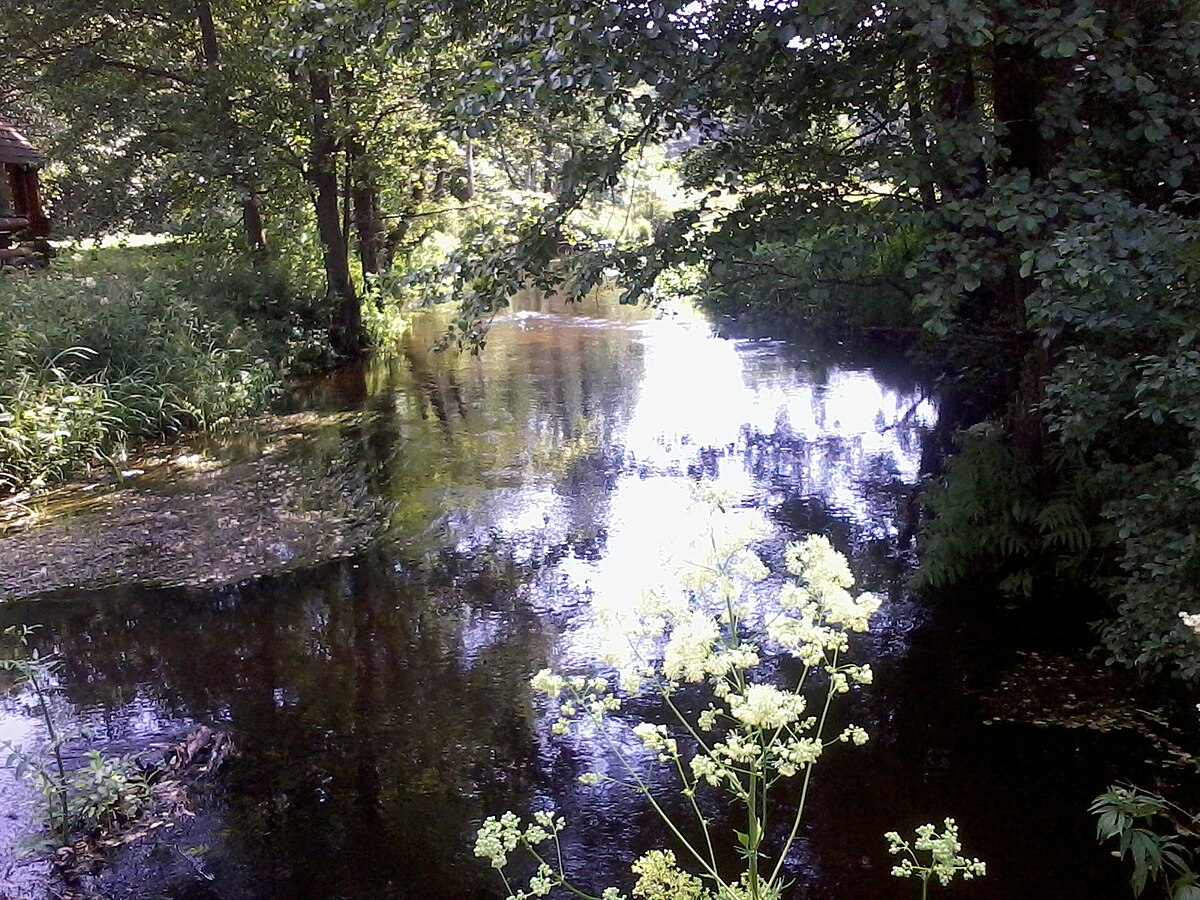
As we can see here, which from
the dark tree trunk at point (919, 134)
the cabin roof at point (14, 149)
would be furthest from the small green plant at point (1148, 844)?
the cabin roof at point (14, 149)

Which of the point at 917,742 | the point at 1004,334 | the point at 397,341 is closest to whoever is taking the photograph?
the point at 917,742

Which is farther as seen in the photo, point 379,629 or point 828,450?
point 828,450

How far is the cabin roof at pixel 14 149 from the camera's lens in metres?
12.5

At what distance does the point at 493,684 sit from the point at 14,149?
461 inches

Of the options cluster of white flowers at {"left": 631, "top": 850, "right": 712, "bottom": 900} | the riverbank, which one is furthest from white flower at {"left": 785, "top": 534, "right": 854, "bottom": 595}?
the riverbank

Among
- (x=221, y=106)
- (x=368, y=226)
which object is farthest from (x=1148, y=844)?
(x=368, y=226)

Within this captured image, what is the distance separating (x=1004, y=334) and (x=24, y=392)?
28.7 ft

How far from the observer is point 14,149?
41.7ft

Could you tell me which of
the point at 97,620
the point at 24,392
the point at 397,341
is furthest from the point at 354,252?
the point at 97,620

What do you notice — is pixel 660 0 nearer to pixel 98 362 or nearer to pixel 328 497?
pixel 328 497

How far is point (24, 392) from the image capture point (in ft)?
29.7

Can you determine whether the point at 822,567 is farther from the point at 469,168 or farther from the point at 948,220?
the point at 469,168

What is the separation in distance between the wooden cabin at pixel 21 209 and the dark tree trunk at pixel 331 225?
12.4ft

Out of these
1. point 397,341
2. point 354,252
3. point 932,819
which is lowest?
point 932,819
